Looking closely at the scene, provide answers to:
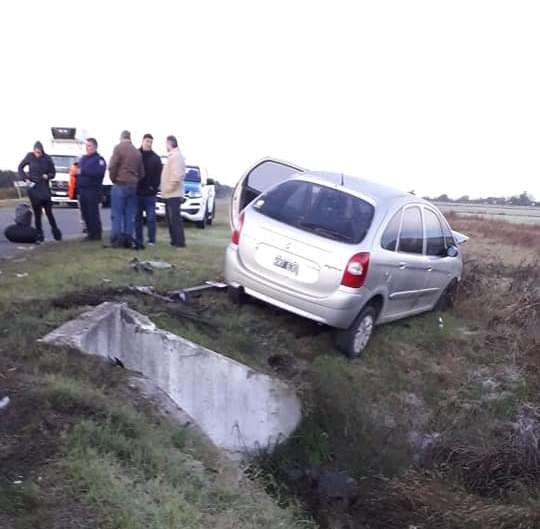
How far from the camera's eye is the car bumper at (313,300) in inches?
279

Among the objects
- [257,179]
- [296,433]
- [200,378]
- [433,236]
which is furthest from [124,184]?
[296,433]

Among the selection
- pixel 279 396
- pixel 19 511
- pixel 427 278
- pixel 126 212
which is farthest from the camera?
pixel 126 212

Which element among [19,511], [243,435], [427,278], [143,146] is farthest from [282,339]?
[143,146]

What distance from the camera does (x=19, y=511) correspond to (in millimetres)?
3398

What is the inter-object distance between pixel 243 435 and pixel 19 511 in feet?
10.4

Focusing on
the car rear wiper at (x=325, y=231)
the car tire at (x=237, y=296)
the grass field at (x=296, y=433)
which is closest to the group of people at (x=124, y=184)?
the grass field at (x=296, y=433)

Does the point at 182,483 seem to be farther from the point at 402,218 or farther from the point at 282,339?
the point at 402,218

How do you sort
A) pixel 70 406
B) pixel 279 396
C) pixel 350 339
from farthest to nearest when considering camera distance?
1. pixel 350 339
2. pixel 279 396
3. pixel 70 406

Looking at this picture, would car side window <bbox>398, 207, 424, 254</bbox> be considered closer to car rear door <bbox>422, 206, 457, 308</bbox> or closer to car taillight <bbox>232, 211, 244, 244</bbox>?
car rear door <bbox>422, 206, 457, 308</bbox>

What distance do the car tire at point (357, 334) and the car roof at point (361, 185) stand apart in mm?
1221

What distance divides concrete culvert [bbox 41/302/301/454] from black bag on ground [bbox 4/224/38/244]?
635cm

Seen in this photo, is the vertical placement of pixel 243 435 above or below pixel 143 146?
below

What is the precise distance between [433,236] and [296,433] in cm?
352

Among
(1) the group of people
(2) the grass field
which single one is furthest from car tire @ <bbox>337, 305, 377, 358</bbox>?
(1) the group of people
